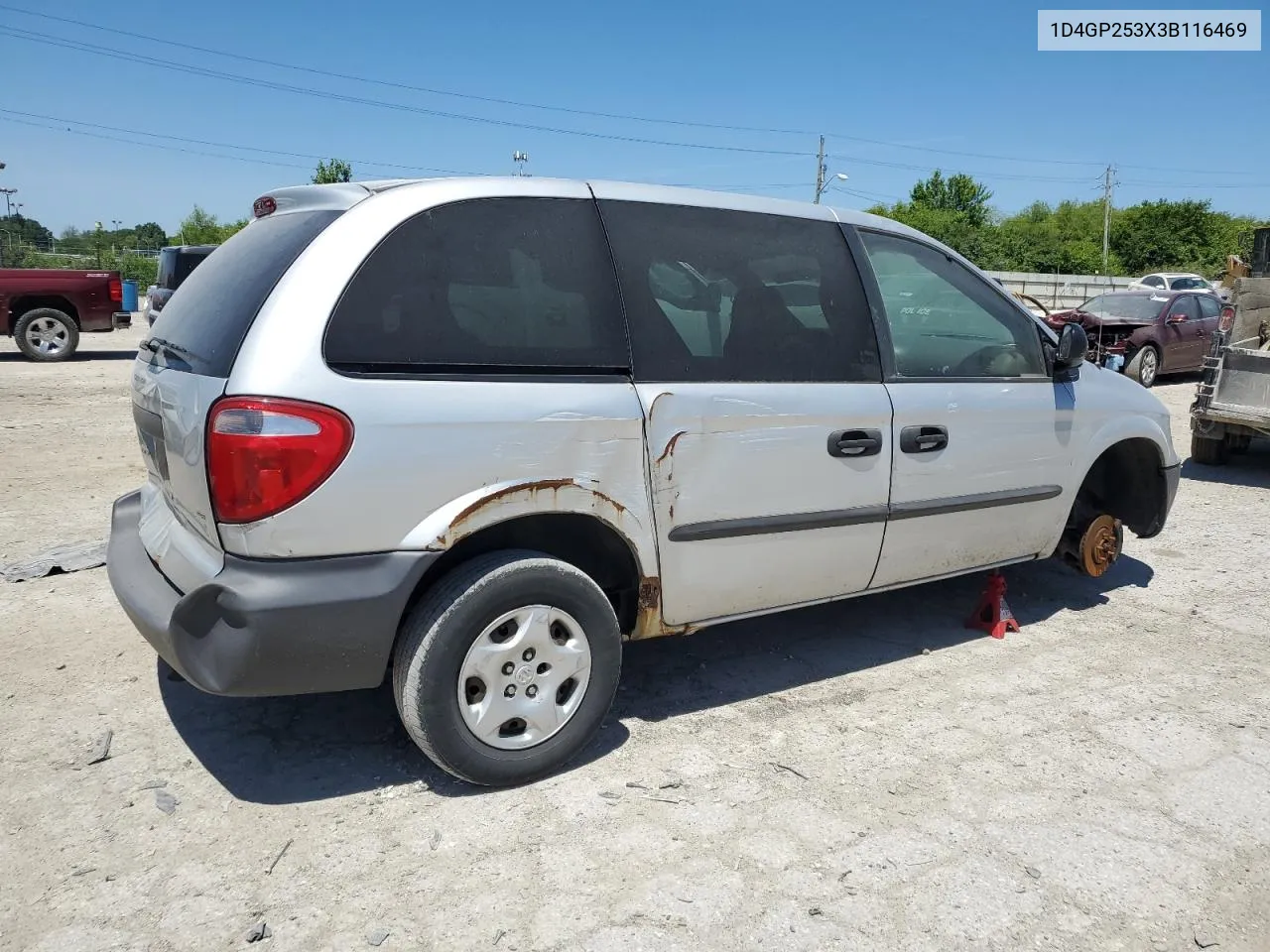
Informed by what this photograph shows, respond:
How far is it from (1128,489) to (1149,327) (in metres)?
11.0

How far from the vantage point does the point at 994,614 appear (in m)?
4.43

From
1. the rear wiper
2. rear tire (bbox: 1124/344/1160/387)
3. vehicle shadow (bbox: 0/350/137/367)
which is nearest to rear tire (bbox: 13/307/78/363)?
vehicle shadow (bbox: 0/350/137/367)

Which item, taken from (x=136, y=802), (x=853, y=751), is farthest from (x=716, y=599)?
(x=136, y=802)

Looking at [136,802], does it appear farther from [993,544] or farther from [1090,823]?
[993,544]

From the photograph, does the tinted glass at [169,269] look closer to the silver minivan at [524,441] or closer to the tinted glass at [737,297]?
the silver minivan at [524,441]

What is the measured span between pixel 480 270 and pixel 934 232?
5715 cm

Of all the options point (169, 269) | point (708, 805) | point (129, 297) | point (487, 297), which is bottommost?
point (708, 805)

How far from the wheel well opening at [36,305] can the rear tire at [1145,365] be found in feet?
53.1

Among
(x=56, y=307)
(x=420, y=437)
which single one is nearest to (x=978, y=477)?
(x=420, y=437)

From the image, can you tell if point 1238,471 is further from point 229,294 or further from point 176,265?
point 176,265

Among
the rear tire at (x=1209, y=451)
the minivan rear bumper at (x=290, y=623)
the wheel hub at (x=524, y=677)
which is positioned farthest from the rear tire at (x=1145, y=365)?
the minivan rear bumper at (x=290, y=623)

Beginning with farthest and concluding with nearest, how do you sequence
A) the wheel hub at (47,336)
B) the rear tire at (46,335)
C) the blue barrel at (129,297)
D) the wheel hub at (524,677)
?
the blue barrel at (129,297) → the wheel hub at (47,336) → the rear tire at (46,335) → the wheel hub at (524,677)

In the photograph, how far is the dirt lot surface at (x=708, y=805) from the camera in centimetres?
237

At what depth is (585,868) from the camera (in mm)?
2568
